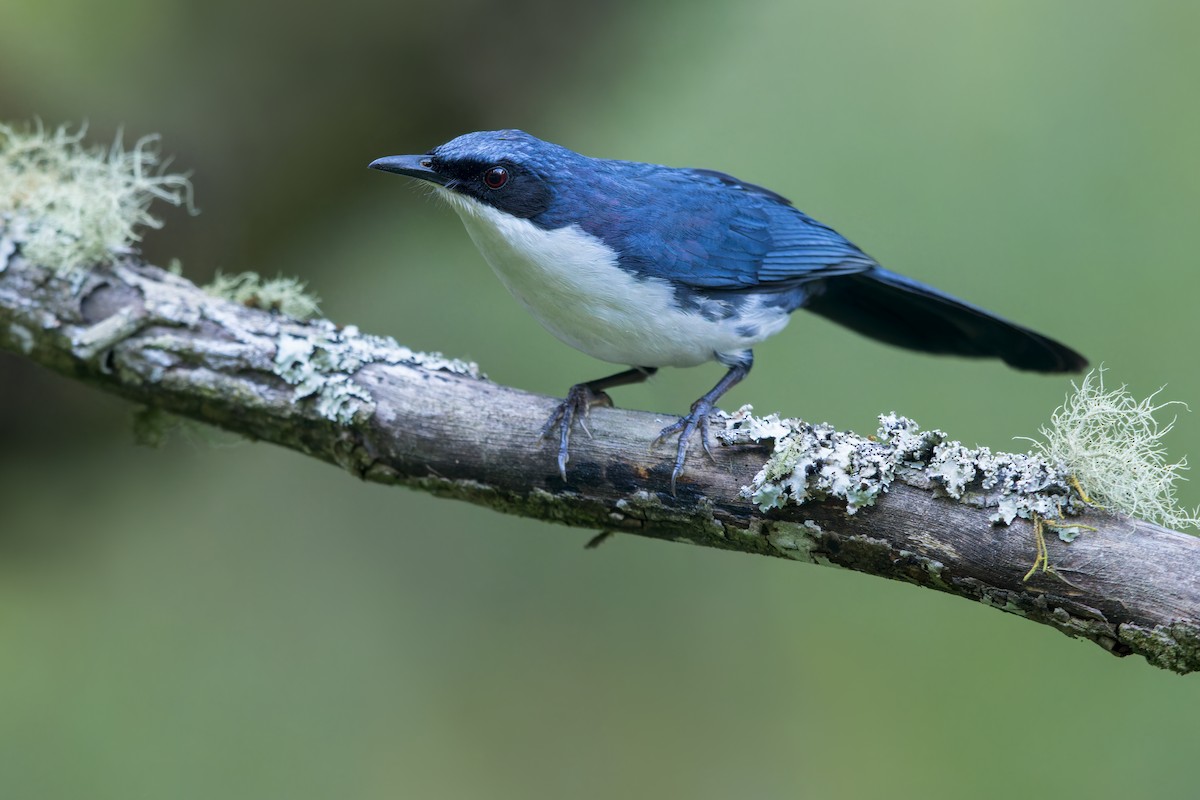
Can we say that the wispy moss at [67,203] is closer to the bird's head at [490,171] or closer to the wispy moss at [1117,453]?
the bird's head at [490,171]

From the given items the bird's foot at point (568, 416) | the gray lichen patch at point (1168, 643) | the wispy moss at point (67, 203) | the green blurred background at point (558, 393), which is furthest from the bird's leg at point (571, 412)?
the green blurred background at point (558, 393)

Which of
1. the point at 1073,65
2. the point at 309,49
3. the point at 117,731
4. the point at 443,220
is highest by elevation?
the point at 1073,65

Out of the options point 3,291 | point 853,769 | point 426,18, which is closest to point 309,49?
point 426,18

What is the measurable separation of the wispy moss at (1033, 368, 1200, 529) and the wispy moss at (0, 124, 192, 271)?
96.5 inches

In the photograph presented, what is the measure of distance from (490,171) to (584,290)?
38 centimetres

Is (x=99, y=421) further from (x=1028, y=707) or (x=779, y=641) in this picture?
(x=1028, y=707)

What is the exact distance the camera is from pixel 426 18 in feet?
12.1

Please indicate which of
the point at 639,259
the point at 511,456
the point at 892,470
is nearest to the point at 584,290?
the point at 639,259

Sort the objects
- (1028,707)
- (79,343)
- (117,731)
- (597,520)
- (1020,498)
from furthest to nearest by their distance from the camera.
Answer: (117,731)
(1028,707)
(79,343)
(597,520)
(1020,498)

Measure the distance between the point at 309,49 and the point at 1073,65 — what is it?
3.35 meters

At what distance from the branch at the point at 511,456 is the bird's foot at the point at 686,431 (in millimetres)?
23

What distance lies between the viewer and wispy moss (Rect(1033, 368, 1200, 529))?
5.89 ft

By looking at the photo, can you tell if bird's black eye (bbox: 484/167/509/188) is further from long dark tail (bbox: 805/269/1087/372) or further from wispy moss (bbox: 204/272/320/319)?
long dark tail (bbox: 805/269/1087/372)

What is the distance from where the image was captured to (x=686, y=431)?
6.93 feet
